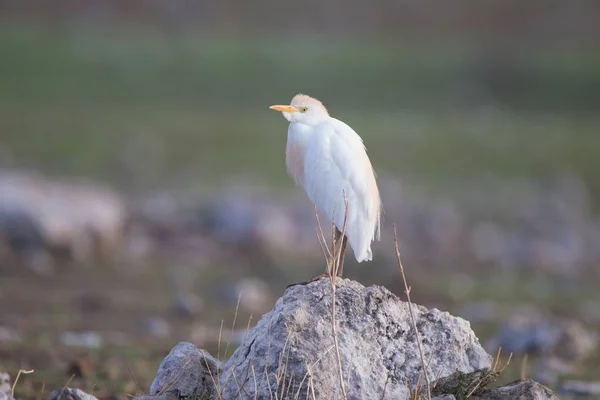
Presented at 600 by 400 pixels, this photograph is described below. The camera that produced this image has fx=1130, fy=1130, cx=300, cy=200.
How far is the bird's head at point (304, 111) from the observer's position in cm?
627

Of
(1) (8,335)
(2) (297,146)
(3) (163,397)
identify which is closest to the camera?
(3) (163,397)

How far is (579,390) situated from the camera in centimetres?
777

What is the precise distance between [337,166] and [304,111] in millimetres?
361

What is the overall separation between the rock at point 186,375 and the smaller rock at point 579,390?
3318mm

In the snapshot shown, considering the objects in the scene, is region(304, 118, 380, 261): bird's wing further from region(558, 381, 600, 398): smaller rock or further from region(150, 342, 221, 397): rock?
region(558, 381, 600, 398): smaller rock

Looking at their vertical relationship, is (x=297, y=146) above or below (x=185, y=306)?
above

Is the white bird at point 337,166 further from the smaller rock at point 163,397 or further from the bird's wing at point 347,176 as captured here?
the smaller rock at point 163,397

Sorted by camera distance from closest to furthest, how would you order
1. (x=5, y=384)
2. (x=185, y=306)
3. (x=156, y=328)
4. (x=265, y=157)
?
(x=5, y=384), (x=156, y=328), (x=185, y=306), (x=265, y=157)

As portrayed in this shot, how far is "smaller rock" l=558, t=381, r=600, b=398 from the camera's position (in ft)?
25.3

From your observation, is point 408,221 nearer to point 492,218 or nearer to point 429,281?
point 492,218

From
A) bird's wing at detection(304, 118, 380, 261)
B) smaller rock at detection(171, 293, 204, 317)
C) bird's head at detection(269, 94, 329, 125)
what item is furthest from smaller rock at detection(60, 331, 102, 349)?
bird's head at detection(269, 94, 329, 125)

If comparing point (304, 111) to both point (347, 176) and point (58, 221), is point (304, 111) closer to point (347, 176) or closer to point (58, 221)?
point (347, 176)

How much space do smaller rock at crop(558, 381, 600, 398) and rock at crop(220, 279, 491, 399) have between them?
2734 mm

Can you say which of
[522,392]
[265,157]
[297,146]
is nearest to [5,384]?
[297,146]
